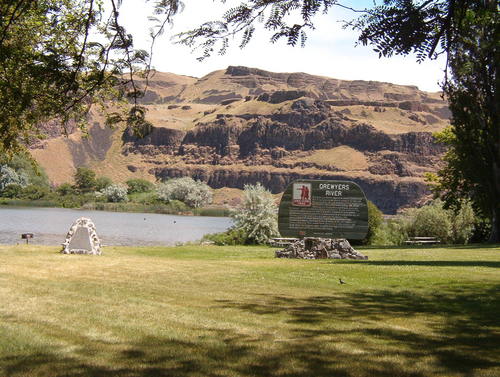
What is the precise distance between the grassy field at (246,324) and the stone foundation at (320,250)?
7433 mm

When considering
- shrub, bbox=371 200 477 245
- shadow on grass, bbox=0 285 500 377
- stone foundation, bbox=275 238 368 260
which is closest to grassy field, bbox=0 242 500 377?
shadow on grass, bbox=0 285 500 377

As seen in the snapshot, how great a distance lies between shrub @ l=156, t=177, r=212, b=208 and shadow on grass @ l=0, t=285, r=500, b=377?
478ft

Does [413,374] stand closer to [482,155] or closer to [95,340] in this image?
[95,340]

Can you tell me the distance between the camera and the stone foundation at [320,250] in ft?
76.0

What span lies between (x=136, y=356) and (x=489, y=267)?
14.7 metres

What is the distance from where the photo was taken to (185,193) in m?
156

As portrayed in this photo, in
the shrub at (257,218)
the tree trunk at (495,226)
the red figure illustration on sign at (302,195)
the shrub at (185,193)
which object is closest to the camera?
the red figure illustration on sign at (302,195)

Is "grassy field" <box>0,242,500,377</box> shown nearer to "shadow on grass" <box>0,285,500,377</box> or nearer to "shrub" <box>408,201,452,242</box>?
"shadow on grass" <box>0,285,500,377</box>

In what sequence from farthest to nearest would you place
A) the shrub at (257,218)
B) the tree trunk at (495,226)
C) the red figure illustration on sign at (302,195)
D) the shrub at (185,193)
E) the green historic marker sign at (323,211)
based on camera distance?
the shrub at (185,193) → the shrub at (257,218) → the tree trunk at (495,226) → the red figure illustration on sign at (302,195) → the green historic marker sign at (323,211)

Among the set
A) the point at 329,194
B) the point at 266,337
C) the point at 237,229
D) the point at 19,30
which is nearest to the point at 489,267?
the point at 329,194

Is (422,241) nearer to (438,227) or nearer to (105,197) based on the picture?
(438,227)

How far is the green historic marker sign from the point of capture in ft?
77.6

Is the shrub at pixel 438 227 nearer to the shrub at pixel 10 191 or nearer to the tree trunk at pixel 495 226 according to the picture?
the tree trunk at pixel 495 226

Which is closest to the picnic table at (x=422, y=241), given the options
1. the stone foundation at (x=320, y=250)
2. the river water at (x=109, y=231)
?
the river water at (x=109, y=231)
